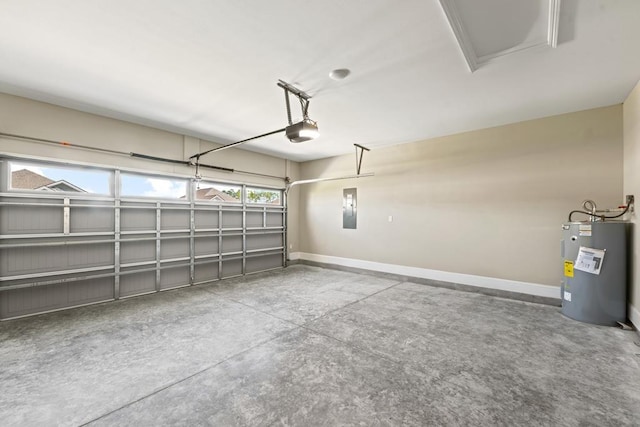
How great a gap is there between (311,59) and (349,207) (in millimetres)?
4512

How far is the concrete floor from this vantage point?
1916 mm

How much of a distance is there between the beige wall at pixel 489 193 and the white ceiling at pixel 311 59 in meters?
0.47

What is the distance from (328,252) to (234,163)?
3370mm

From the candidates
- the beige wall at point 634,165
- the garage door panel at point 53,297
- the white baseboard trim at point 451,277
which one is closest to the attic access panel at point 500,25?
the beige wall at point 634,165

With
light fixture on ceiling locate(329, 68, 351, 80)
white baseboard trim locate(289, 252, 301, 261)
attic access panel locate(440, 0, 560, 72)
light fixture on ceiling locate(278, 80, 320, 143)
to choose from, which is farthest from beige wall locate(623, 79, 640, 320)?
white baseboard trim locate(289, 252, 301, 261)

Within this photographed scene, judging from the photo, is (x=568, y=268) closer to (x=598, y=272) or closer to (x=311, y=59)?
(x=598, y=272)

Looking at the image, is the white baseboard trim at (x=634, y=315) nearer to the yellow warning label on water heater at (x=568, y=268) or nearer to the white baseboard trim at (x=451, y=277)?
the yellow warning label on water heater at (x=568, y=268)

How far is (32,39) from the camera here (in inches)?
99.6

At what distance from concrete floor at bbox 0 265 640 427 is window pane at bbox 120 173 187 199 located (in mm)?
1994

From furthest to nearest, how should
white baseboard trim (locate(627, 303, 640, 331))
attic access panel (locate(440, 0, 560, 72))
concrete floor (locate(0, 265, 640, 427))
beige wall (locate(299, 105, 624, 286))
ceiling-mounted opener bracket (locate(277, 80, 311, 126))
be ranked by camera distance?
1. beige wall (locate(299, 105, 624, 286))
2. ceiling-mounted opener bracket (locate(277, 80, 311, 126))
3. white baseboard trim (locate(627, 303, 640, 331))
4. attic access panel (locate(440, 0, 560, 72))
5. concrete floor (locate(0, 265, 640, 427))

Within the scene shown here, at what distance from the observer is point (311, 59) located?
282 centimetres

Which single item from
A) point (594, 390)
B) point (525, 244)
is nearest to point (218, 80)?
point (594, 390)

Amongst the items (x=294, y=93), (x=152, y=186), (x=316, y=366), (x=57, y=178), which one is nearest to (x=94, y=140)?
(x=57, y=178)

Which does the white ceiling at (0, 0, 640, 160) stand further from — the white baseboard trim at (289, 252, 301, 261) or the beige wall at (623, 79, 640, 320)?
the white baseboard trim at (289, 252, 301, 261)
